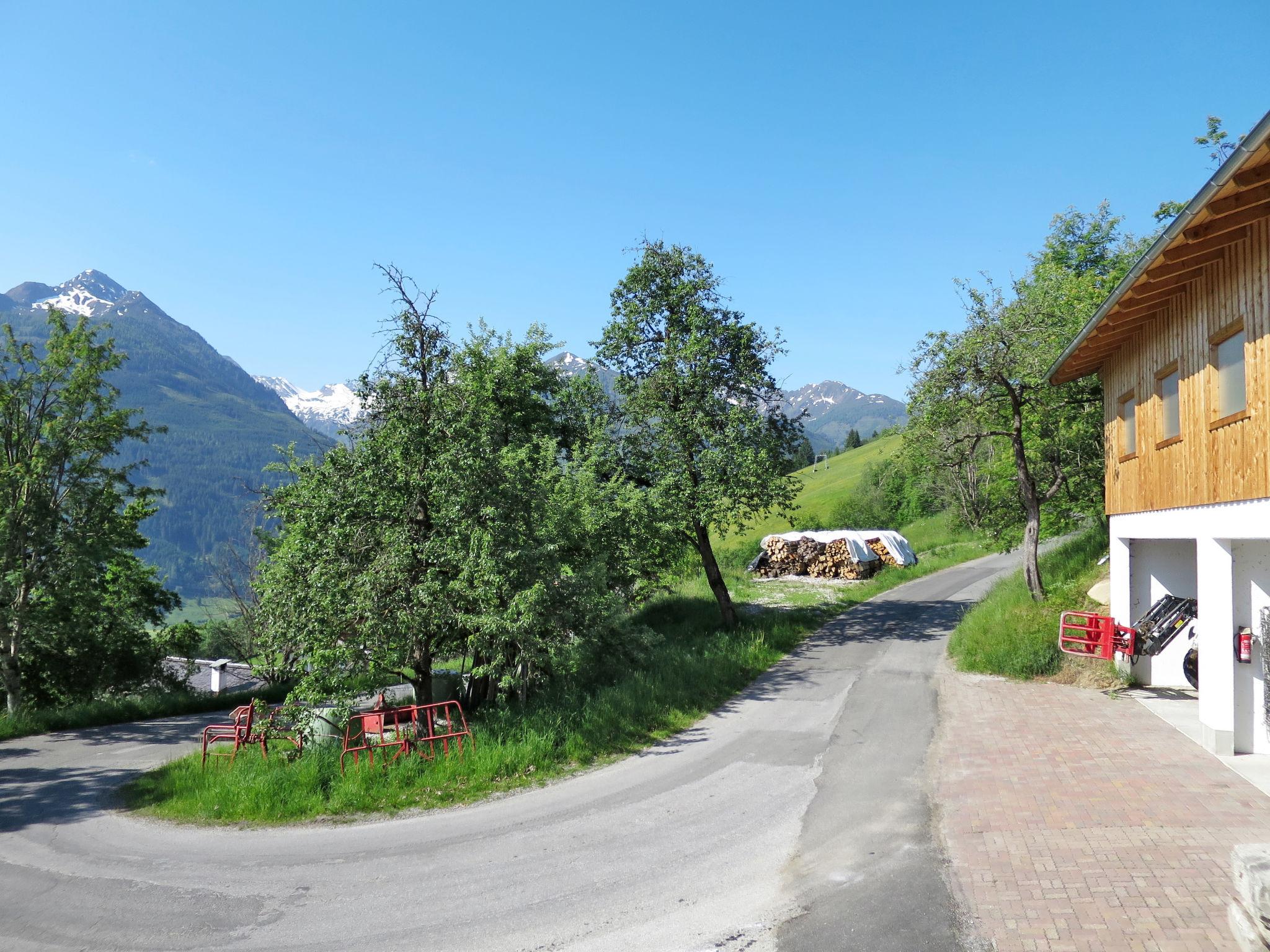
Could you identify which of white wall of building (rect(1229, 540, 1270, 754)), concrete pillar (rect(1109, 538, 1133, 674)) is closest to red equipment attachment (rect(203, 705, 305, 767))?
white wall of building (rect(1229, 540, 1270, 754))

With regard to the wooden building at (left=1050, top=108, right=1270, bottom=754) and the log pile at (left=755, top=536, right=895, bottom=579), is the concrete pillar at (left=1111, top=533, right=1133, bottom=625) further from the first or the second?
the log pile at (left=755, top=536, right=895, bottom=579)

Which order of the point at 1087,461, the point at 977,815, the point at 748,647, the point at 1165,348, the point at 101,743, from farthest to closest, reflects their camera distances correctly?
the point at 1087,461
the point at 748,647
the point at 101,743
the point at 1165,348
the point at 977,815

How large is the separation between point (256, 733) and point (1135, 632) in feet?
47.5

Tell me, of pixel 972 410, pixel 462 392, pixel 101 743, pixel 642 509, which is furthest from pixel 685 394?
pixel 101 743

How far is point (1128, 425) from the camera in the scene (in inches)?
546

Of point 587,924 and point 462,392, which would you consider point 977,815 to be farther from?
point 462,392

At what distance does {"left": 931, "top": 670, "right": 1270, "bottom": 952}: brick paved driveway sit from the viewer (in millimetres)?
5672

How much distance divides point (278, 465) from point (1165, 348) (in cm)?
1402

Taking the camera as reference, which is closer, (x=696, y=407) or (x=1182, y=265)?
(x=1182, y=265)

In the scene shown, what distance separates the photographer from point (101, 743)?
52.6 feet

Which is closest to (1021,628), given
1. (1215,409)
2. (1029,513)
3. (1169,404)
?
(1029,513)

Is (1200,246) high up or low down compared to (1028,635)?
up

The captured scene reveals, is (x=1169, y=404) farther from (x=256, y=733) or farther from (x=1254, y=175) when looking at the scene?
(x=256, y=733)

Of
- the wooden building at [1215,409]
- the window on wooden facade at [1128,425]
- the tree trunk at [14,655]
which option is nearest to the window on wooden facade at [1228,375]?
the wooden building at [1215,409]
